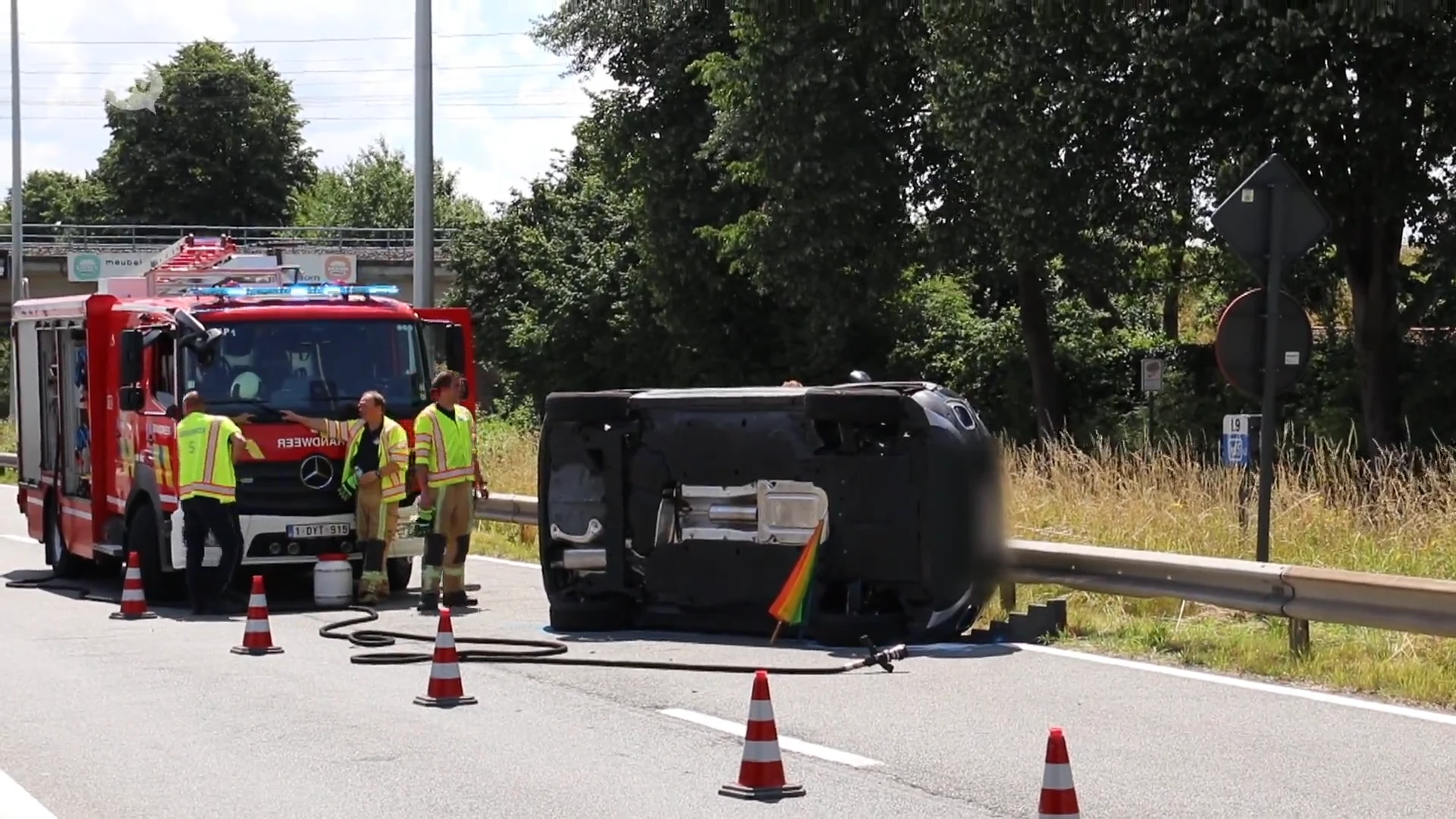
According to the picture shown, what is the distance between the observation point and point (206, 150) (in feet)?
311

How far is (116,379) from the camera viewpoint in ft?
53.8

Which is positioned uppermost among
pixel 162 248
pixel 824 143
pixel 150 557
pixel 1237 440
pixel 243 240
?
pixel 243 240

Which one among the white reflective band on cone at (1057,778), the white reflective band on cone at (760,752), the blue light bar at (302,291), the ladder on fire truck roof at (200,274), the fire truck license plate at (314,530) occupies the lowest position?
the white reflective band on cone at (760,752)

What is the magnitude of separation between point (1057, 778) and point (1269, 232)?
21.6ft

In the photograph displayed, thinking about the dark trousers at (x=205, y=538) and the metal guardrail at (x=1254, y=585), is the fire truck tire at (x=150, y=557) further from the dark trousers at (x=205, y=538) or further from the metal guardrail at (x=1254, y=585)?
the metal guardrail at (x=1254, y=585)

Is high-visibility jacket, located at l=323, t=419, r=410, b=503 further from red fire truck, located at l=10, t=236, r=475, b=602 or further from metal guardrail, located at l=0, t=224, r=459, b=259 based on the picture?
metal guardrail, located at l=0, t=224, r=459, b=259

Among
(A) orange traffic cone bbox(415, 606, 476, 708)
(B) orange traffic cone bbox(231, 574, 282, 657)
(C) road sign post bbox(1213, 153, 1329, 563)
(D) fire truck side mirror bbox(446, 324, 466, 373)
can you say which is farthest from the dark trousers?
(C) road sign post bbox(1213, 153, 1329, 563)

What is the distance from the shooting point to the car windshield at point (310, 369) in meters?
15.2

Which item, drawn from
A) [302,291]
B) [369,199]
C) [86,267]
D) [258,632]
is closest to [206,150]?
[369,199]

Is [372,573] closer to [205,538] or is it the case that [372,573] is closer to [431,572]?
[431,572]

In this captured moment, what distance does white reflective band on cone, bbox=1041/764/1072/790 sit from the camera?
19.4ft

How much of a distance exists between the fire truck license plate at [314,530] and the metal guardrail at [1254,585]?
213 inches

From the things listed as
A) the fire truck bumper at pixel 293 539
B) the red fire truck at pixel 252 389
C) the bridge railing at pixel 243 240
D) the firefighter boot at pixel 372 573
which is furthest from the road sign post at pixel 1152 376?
the bridge railing at pixel 243 240

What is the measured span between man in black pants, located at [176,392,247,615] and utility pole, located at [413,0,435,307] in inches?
323
